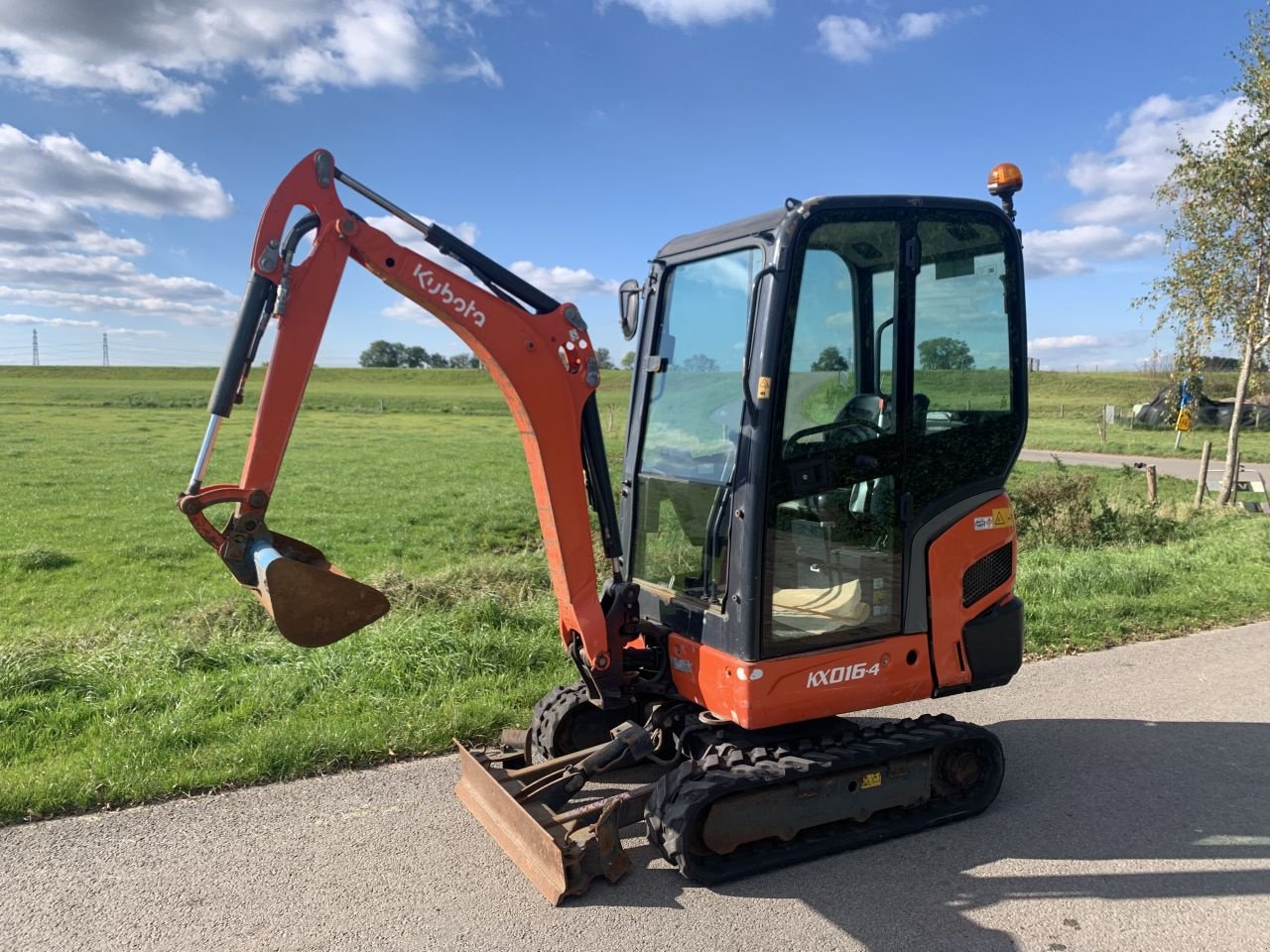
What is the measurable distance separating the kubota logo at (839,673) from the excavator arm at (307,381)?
0.91 meters

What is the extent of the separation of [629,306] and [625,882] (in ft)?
9.22

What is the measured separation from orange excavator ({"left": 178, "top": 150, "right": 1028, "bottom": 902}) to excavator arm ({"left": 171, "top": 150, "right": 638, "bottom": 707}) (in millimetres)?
12

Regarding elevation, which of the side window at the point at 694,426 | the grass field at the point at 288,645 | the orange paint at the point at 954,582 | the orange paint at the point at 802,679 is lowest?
the grass field at the point at 288,645

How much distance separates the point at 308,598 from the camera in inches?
145

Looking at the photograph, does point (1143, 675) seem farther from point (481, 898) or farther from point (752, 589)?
point (481, 898)

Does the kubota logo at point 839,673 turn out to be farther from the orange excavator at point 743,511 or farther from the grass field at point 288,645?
the grass field at point 288,645

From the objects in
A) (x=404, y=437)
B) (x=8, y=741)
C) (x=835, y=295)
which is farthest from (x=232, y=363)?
(x=404, y=437)

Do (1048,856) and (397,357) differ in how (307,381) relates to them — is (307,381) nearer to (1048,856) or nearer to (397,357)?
(1048,856)

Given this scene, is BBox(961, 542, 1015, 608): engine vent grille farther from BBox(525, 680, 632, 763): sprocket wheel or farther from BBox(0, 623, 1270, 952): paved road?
BBox(525, 680, 632, 763): sprocket wheel

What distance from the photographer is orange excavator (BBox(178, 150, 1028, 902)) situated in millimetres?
3779

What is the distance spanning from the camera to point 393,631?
6.78m

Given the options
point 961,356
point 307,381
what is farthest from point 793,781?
point 307,381

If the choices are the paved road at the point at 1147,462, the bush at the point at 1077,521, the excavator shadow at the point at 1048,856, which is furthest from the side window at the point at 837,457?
the paved road at the point at 1147,462

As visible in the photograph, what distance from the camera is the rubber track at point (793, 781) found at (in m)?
3.79
